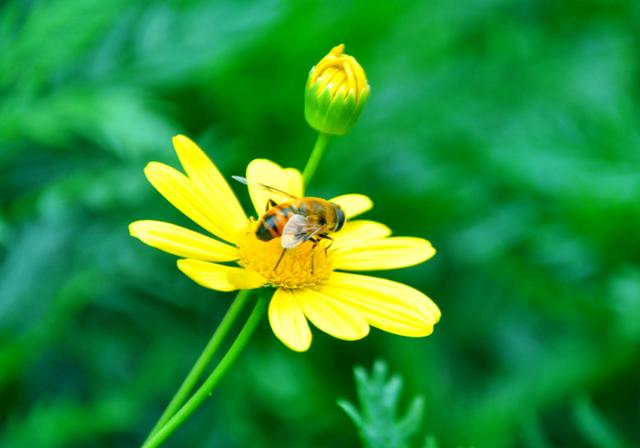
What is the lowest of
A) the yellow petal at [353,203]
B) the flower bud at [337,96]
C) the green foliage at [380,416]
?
the green foliage at [380,416]

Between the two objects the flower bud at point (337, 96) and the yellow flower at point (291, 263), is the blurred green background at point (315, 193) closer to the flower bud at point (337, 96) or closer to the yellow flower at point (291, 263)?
the yellow flower at point (291, 263)

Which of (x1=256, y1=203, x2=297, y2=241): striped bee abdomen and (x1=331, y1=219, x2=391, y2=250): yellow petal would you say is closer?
(x1=256, y1=203, x2=297, y2=241): striped bee abdomen

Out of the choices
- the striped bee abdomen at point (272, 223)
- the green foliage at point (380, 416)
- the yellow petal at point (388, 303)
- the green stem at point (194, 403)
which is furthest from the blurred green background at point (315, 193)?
the green stem at point (194, 403)

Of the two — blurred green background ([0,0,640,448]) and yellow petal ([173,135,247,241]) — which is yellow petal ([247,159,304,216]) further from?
blurred green background ([0,0,640,448])

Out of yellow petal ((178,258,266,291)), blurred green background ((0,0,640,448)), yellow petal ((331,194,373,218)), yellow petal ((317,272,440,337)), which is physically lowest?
blurred green background ((0,0,640,448))

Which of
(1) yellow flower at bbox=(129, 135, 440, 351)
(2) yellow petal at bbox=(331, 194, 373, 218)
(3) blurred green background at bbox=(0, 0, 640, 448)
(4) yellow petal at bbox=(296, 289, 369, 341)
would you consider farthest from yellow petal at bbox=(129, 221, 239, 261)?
(3) blurred green background at bbox=(0, 0, 640, 448)

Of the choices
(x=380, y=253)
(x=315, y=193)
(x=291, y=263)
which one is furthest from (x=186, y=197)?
(x=315, y=193)
